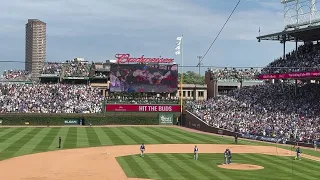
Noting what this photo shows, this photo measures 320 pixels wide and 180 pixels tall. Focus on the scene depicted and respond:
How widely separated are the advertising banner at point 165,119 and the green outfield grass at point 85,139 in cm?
1124

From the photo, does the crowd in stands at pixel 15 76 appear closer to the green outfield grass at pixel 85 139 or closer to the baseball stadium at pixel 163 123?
the baseball stadium at pixel 163 123

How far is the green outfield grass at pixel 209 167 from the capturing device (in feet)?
93.0

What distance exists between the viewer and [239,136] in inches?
2128

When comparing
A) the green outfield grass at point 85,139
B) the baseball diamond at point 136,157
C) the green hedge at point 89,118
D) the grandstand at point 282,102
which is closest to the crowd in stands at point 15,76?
the green hedge at point 89,118

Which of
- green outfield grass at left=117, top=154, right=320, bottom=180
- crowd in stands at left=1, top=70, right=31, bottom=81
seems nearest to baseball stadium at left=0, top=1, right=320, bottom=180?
green outfield grass at left=117, top=154, right=320, bottom=180

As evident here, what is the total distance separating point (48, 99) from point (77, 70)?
22.8 meters

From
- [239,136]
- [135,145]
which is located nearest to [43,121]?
[135,145]

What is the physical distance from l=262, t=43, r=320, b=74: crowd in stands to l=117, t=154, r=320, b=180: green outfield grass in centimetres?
2135

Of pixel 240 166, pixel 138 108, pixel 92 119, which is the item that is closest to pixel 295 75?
pixel 138 108

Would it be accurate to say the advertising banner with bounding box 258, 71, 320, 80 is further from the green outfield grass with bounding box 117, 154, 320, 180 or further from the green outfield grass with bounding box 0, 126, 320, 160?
the green outfield grass with bounding box 117, 154, 320, 180

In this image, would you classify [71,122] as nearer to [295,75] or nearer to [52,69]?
[52,69]

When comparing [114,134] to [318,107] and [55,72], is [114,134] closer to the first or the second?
[318,107]

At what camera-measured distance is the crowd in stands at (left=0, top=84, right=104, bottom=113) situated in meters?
67.3

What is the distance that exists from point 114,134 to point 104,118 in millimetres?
13769
